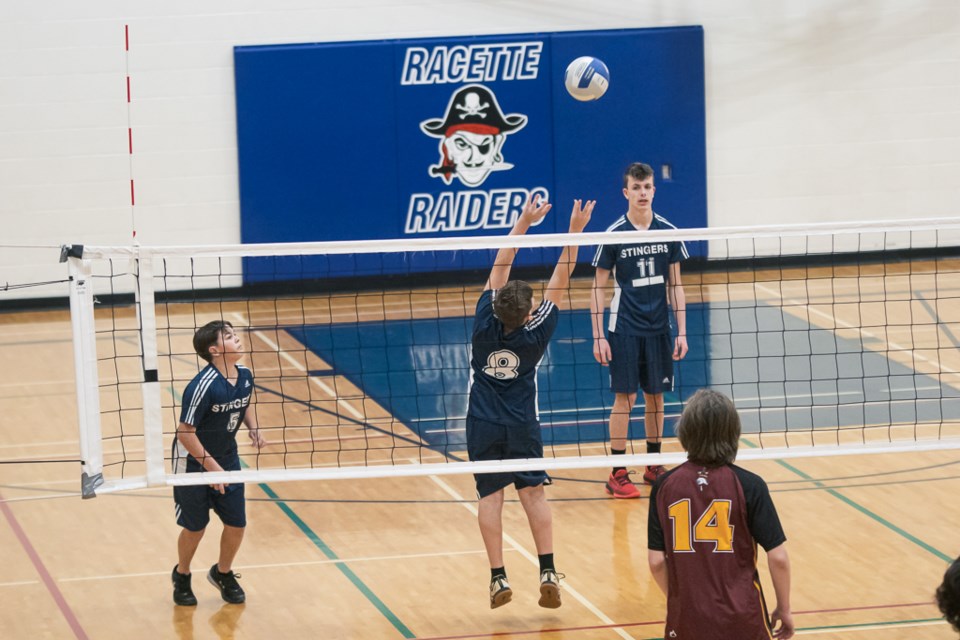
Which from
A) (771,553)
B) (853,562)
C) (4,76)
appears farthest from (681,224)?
(771,553)

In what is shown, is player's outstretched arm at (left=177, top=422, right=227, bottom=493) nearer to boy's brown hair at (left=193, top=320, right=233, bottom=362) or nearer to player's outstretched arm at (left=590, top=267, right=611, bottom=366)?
boy's brown hair at (left=193, top=320, right=233, bottom=362)

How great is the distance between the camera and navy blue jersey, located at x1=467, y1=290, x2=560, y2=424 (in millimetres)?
6754

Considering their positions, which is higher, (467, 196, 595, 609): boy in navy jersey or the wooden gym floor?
(467, 196, 595, 609): boy in navy jersey

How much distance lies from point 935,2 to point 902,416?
8.92 meters

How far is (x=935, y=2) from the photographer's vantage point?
17.4m

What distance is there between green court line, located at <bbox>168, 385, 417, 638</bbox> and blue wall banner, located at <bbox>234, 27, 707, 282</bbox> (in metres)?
7.43

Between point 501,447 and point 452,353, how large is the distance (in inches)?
249

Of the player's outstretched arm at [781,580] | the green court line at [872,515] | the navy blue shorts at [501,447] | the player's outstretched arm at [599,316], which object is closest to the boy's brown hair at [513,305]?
the navy blue shorts at [501,447]

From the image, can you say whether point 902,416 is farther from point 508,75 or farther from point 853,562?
point 508,75

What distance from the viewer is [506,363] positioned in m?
6.78

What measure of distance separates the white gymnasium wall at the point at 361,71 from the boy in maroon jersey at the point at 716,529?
1236 centimetres

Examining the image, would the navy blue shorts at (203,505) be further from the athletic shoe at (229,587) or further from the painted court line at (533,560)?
the painted court line at (533,560)

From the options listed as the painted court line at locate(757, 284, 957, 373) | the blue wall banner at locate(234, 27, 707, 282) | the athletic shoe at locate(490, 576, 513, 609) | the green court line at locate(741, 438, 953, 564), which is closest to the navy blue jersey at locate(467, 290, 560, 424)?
the athletic shoe at locate(490, 576, 513, 609)

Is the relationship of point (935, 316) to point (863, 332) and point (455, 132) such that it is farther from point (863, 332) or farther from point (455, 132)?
point (455, 132)
